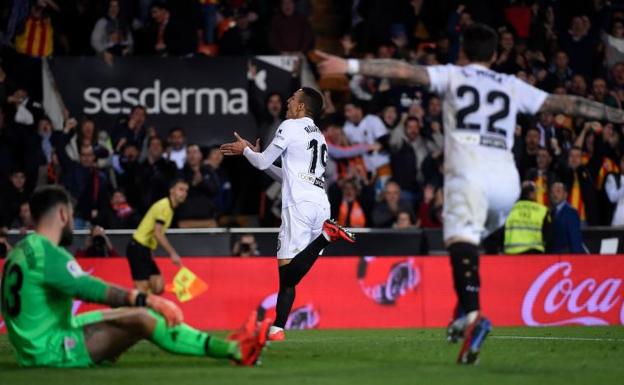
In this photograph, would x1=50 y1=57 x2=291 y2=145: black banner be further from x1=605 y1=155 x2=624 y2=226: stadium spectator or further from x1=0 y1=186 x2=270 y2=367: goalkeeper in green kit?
x1=0 y1=186 x2=270 y2=367: goalkeeper in green kit

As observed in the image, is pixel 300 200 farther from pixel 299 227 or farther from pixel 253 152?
pixel 253 152

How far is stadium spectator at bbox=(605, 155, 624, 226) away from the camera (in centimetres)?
2195

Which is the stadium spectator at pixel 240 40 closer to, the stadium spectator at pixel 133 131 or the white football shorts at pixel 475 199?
the stadium spectator at pixel 133 131

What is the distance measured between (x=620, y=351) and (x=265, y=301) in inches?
302

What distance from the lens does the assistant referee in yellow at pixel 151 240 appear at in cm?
1906

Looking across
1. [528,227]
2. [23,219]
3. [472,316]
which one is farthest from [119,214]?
[472,316]

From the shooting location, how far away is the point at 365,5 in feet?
81.0

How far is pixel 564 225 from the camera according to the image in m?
20.3

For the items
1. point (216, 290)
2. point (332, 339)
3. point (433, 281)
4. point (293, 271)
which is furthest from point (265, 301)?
point (293, 271)

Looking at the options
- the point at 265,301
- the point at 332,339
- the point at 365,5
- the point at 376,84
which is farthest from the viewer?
the point at 365,5

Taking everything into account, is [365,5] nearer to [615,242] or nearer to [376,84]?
[376,84]

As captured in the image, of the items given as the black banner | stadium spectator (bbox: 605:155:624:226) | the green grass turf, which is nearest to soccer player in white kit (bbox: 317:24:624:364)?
the green grass turf

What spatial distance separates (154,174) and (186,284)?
9.37 ft

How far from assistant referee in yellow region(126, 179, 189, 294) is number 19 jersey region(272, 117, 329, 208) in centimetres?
546
